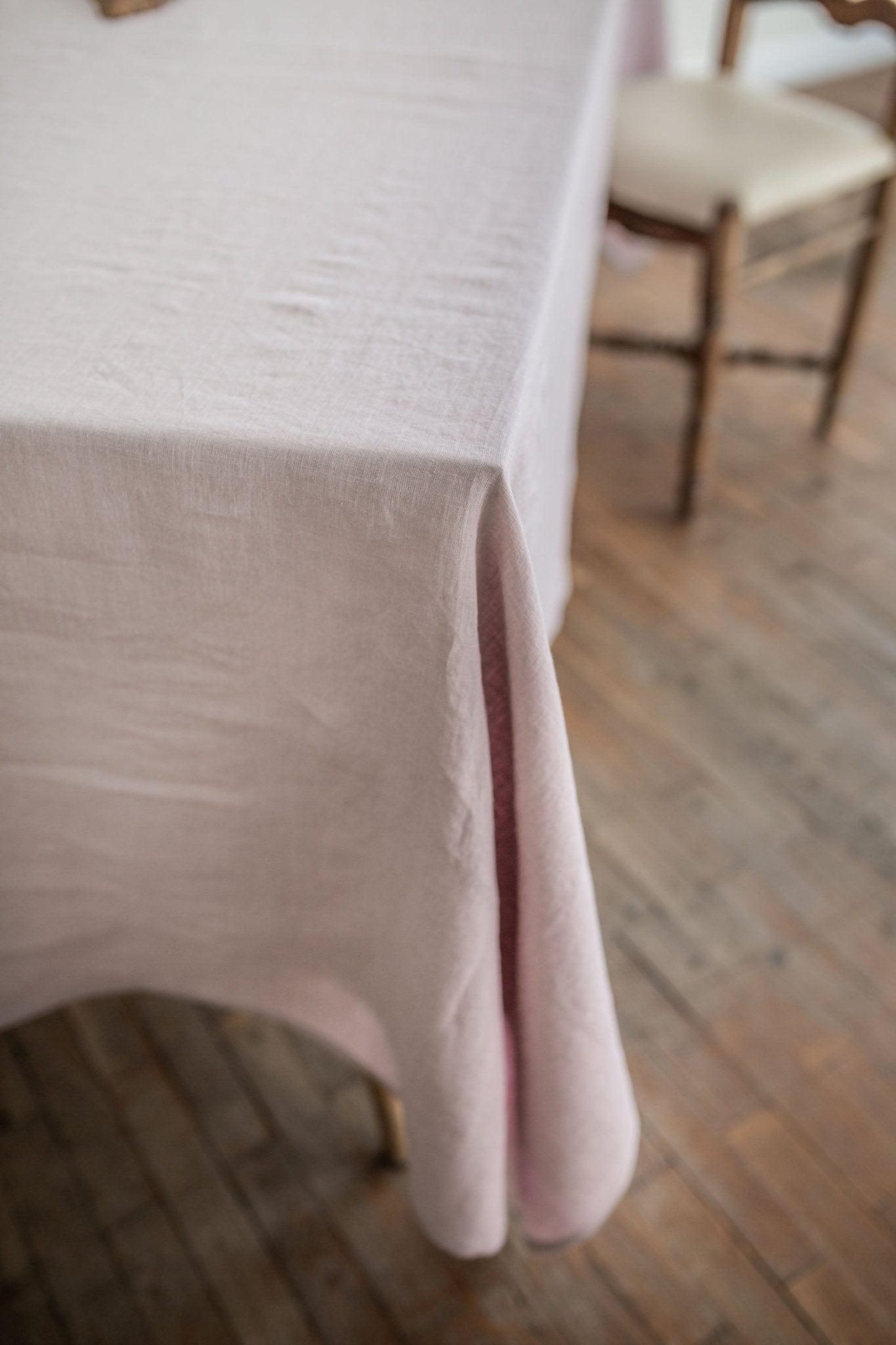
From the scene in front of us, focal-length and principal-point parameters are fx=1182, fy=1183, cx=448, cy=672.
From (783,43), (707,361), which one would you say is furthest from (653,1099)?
(783,43)

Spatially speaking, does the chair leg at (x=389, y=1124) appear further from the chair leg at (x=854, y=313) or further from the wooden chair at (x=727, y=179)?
the chair leg at (x=854, y=313)

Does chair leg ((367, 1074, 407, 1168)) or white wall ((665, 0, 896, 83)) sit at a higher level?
white wall ((665, 0, 896, 83))

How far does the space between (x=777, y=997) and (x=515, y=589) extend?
0.80 m

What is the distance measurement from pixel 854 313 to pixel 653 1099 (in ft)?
4.19

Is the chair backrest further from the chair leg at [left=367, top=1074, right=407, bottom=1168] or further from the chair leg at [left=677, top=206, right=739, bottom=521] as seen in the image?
the chair leg at [left=367, top=1074, right=407, bottom=1168]

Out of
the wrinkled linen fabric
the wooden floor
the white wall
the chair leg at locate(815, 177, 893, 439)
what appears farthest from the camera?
the white wall

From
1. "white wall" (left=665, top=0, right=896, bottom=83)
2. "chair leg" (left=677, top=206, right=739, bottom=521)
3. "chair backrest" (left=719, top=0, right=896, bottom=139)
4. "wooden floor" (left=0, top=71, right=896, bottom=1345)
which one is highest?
"chair backrest" (left=719, top=0, right=896, bottom=139)

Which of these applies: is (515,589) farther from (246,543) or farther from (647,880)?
(647,880)

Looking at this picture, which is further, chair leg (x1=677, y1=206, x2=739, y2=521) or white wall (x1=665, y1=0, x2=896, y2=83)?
white wall (x1=665, y1=0, x2=896, y2=83)

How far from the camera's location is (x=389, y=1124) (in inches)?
41.9

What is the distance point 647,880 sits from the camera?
4.41 feet

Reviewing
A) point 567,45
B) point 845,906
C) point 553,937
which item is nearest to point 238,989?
point 553,937

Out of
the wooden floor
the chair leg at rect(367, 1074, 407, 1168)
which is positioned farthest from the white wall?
the chair leg at rect(367, 1074, 407, 1168)

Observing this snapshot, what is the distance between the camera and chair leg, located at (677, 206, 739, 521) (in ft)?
5.14
